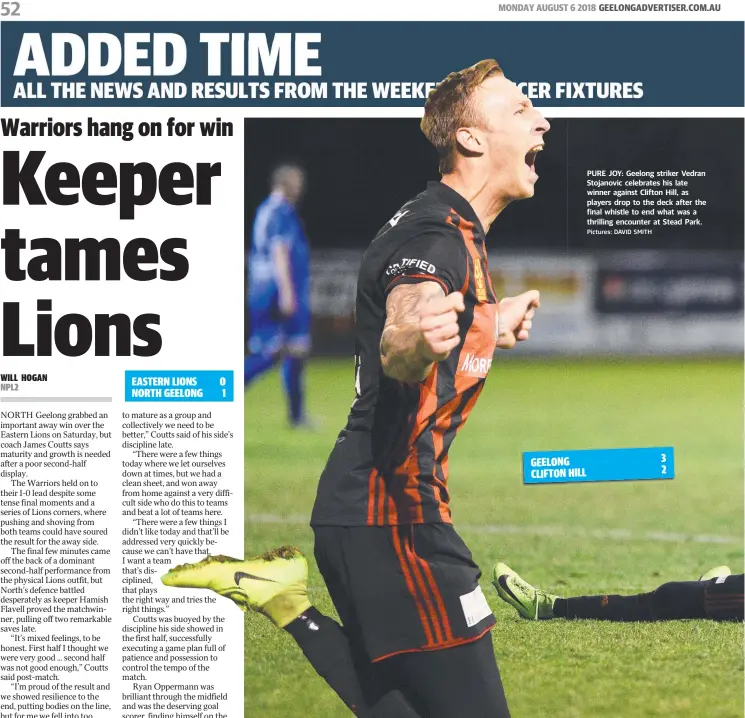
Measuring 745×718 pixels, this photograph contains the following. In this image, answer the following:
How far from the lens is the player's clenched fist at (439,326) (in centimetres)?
279

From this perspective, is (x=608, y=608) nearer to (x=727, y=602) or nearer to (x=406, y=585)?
(x=727, y=602)

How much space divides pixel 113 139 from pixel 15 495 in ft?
4.97

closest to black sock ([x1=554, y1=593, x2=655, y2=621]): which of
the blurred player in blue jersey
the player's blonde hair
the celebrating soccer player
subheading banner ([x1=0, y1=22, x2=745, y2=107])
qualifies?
the celebrating soccer player

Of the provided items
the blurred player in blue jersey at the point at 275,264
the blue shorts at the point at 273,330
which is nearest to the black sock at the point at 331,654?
the blue shorts at the point at 273,330

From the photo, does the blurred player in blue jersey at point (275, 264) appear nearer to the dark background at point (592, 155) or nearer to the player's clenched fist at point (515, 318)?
the dark background at point (592, 155)

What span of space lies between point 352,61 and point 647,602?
A: 8.32ft

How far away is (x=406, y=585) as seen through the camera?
3.34 metres

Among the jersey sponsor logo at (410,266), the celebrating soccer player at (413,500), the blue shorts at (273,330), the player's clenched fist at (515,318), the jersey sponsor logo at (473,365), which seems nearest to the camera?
the jersey sponsor logo at (410,266)

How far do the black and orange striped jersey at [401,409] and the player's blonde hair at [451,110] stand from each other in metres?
0.47

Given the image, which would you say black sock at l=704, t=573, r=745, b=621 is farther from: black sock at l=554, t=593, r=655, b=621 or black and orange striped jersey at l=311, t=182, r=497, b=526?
black and orange striped jersey at l=311, t=182, r=497, b=526

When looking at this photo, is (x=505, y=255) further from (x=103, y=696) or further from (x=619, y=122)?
(x=103, y=696)

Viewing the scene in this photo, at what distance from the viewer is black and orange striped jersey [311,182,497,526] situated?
332cm

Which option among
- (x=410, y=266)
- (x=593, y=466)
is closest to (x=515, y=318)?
(x=410, y=266)
